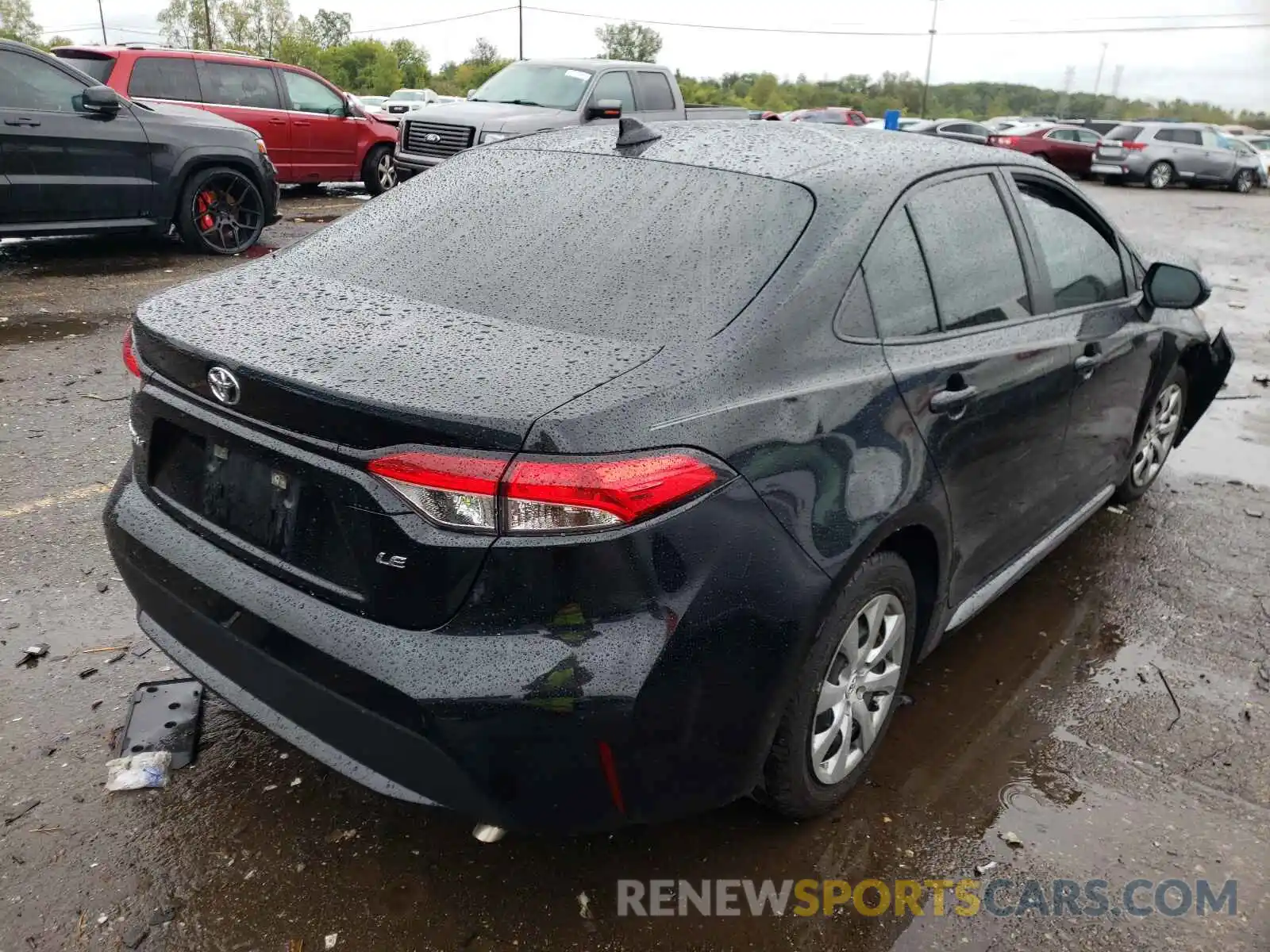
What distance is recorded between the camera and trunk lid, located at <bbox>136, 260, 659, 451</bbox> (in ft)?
6.18

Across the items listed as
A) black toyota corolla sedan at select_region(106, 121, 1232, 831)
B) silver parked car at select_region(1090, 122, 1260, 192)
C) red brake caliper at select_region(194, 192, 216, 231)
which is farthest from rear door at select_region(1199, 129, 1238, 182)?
black toyota corolla sedan at select_region(106, 121, 1232, 831)

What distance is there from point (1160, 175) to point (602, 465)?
2824 centimetres

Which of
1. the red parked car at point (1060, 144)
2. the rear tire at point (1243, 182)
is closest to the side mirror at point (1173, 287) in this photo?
the red parked car at point (1060, 144)

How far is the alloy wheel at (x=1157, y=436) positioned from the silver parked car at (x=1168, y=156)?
23.4m

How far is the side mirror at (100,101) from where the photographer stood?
8250 mm

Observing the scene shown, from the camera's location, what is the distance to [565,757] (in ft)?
6.31

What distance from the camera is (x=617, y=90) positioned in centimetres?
1306

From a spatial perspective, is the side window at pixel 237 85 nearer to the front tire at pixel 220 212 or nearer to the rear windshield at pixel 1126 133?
the front tire at pixel 220 212

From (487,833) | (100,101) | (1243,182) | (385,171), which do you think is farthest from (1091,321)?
(1243,182)

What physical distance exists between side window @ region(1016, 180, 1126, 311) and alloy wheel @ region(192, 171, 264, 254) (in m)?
7.90

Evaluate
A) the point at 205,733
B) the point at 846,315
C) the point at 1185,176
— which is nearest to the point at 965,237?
the point at 846,315

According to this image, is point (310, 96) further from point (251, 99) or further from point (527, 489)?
point (527, 489)

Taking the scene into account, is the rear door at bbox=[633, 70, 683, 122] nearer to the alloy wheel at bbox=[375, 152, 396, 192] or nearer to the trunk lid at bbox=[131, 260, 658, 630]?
the alloy wheel at bbox=[375, 152, 396, 192]

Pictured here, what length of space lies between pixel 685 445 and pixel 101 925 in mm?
1660
